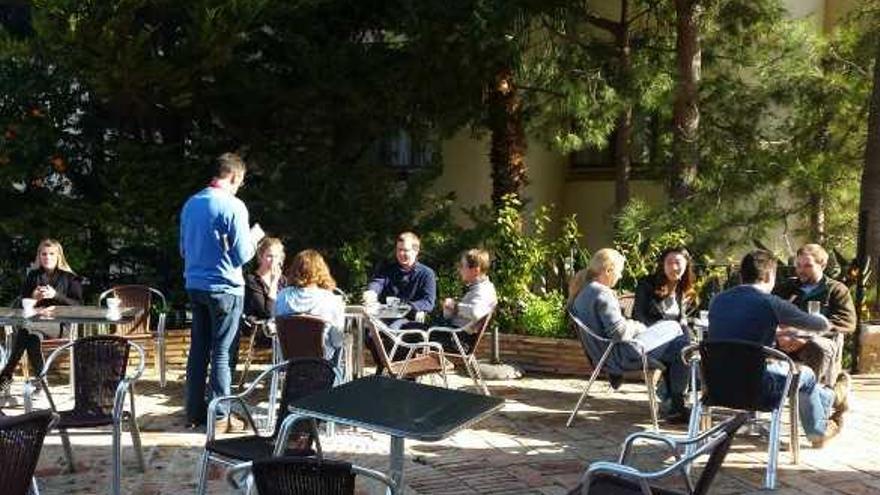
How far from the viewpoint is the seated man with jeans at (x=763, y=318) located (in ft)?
18.1

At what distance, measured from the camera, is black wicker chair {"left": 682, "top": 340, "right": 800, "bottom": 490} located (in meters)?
5.10

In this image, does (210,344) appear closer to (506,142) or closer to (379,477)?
(379,477)

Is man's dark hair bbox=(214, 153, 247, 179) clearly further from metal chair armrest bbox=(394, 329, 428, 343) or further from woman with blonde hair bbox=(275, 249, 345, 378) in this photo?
metal chair armrest bbox=(394, 329, 428, 343)

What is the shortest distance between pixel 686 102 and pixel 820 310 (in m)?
3.83

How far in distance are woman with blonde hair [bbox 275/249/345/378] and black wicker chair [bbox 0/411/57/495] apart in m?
2.86

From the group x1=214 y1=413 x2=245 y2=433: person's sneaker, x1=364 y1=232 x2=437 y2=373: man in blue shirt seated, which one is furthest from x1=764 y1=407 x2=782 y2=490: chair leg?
x1=214 y1=413 x2=245 y2=433: person's sneaker

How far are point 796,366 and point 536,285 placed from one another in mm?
4526

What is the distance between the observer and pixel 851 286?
8984 millimetres

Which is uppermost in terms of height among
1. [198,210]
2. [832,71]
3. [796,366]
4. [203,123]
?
[832,71]

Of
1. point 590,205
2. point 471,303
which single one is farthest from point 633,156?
point 471,303

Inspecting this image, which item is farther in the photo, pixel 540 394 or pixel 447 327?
pixel 540 394

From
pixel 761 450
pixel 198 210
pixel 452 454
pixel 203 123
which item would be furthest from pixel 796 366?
pixel 203 123

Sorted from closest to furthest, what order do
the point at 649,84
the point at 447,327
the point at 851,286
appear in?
the point at 447,327
the point at 851,286
the point at 649,84

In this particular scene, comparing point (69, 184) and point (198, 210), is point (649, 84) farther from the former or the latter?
point (69, 184)
